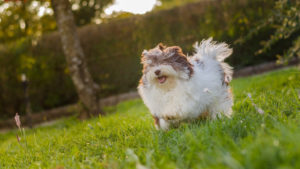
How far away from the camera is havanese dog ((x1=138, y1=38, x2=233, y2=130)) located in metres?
3.68

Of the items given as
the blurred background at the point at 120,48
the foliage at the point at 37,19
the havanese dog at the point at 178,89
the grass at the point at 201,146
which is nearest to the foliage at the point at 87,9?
the foliage at the point at 37,19

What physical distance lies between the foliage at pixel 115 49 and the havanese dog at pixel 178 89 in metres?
7.06

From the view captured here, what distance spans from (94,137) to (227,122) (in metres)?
1.92

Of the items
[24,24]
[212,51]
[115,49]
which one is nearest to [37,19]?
[24,24]

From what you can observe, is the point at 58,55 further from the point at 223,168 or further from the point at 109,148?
the point at 223,168

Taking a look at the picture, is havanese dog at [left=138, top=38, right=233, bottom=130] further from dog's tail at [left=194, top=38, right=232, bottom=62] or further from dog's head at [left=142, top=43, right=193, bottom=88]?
dog's tail at [left=194, top=38, right=232, bottom=62]

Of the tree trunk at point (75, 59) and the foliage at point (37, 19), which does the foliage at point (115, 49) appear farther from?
the foliage at point (37, 19)

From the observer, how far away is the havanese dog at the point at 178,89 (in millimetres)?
3676

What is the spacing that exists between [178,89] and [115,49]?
862cm

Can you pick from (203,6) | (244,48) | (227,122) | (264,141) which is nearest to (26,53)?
(203,6)

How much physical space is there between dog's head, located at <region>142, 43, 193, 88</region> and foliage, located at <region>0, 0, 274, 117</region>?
7.20 m

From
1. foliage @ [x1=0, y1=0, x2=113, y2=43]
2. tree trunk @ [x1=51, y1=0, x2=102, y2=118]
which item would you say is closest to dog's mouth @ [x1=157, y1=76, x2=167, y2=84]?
tree trunk @ [x1=51, y1=0, x2=102, y2=118]

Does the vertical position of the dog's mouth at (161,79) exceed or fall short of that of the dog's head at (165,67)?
it falls short

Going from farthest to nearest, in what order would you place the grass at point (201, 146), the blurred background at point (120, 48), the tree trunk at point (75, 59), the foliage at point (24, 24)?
the foliage at point (24, 24)
the blurred background at point (120, 48)
the tree trunk at point (75, 59)
the grass at point (201, 146)
